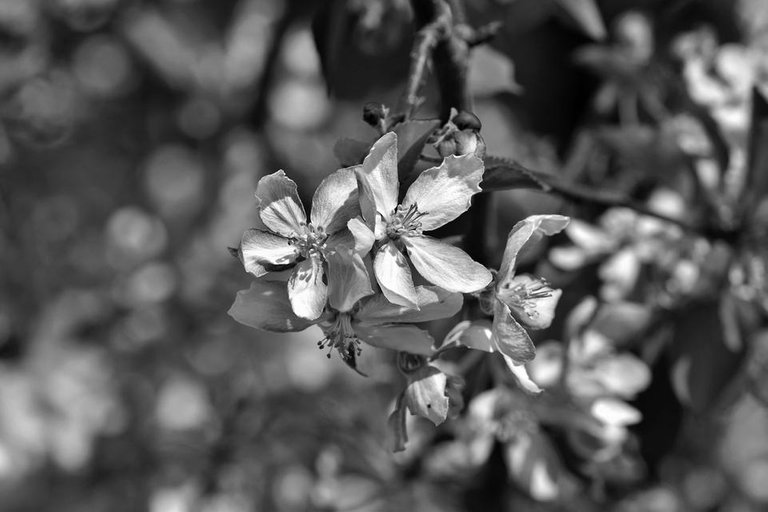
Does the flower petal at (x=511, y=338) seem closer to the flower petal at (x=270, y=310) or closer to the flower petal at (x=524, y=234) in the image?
the flower petal at (x=524, y=234)

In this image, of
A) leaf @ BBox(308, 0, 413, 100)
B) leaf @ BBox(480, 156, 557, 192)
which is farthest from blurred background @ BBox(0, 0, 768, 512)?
leaf @ BBox(480, 156, 557, 192)

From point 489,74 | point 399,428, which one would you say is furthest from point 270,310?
point 489,74

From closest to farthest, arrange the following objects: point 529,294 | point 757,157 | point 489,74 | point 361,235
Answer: point 361,235 < point 529,294 < point 489,74 < point 757,157

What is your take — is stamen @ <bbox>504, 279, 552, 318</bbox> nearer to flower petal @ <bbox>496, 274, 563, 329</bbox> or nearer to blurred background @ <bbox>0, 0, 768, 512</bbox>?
flower petal @ <bbox>496, 274, 563, 329</bbox>

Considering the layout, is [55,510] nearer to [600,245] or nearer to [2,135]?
[2,135]

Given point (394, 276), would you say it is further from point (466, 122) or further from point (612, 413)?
point (612, 413)

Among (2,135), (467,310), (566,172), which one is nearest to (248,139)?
(2,135)
